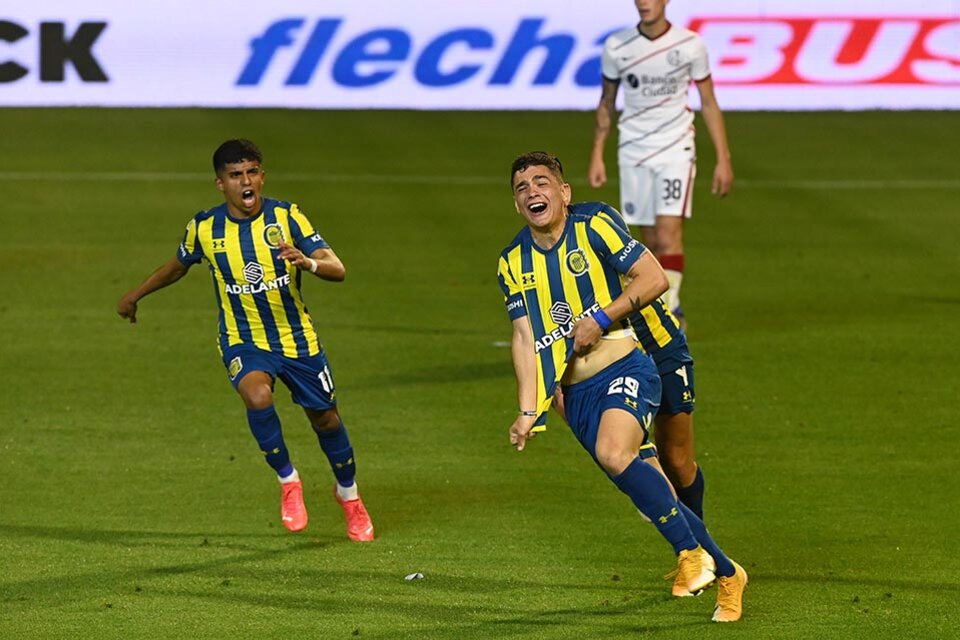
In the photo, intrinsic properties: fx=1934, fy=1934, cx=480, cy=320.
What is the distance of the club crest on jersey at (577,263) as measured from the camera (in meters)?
7.85

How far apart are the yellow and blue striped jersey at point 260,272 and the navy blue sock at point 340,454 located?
40cm

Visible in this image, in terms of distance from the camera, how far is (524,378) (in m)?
7.77

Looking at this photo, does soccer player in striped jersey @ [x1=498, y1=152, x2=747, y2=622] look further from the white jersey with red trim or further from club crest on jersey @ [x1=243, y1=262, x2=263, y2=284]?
the white jersey with red trim

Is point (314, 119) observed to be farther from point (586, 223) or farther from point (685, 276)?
point (586, 223)

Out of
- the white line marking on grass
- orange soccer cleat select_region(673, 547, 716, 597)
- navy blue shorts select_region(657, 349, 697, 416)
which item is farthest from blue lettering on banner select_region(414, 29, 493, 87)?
orange soccer cleat select_region(673, 547, 716, 597)

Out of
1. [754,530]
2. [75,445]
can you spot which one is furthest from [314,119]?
[754,530]

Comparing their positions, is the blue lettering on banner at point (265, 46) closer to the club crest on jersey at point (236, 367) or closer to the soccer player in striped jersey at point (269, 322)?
the soccer player in striped jersey at point (269, 322)

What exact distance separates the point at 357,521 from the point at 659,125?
16.6ft

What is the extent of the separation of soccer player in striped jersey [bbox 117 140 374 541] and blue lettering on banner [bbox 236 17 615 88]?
54.5 ft

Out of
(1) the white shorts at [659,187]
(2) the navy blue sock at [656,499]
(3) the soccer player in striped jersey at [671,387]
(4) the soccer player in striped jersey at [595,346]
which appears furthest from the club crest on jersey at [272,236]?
(1) the white shorts at [659,187]

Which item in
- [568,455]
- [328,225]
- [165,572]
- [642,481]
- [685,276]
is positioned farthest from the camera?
[328,225]

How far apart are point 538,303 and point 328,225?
36.7 feet

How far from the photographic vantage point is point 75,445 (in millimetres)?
10898

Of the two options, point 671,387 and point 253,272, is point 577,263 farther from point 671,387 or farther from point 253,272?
point 253,272
